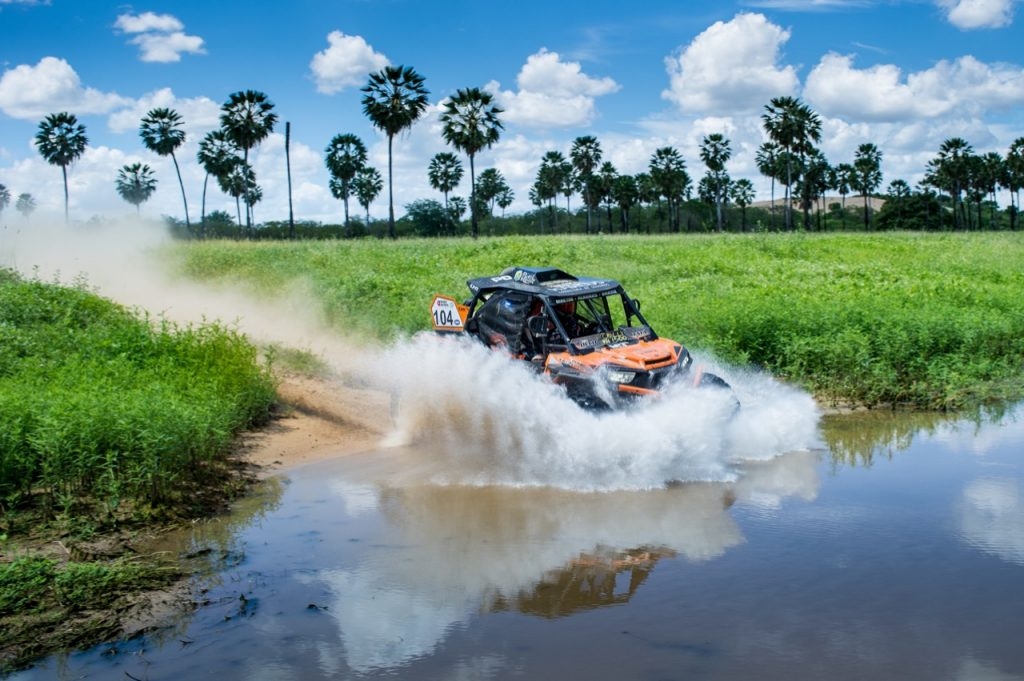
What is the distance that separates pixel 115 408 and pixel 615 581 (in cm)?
595

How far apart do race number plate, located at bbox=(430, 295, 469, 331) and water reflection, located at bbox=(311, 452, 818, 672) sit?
2.83m

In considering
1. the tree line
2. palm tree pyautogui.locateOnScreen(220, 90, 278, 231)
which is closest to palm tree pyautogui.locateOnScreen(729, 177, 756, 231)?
the tree line

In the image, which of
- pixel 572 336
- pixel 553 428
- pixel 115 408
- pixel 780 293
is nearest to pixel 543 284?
pixel 572 336

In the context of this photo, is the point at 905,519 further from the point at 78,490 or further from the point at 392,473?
the point at 78,490

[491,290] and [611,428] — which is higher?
[491,290]

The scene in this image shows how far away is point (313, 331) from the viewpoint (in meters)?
22.2

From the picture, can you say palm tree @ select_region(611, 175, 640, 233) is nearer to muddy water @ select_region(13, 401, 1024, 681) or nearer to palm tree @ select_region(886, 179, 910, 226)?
palm tree @ select_region(886, 179, 910, 226)

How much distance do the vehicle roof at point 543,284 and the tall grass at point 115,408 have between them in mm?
3856

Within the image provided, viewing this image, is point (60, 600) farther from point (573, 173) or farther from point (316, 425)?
point (573, 173)

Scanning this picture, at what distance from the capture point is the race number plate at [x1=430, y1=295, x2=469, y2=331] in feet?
42.8

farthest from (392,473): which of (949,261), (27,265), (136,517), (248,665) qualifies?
(949,261)

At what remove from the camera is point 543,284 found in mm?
12461

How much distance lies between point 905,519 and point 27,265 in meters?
29.6

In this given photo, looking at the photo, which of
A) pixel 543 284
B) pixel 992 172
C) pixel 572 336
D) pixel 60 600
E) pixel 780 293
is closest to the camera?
pixel 60 600
